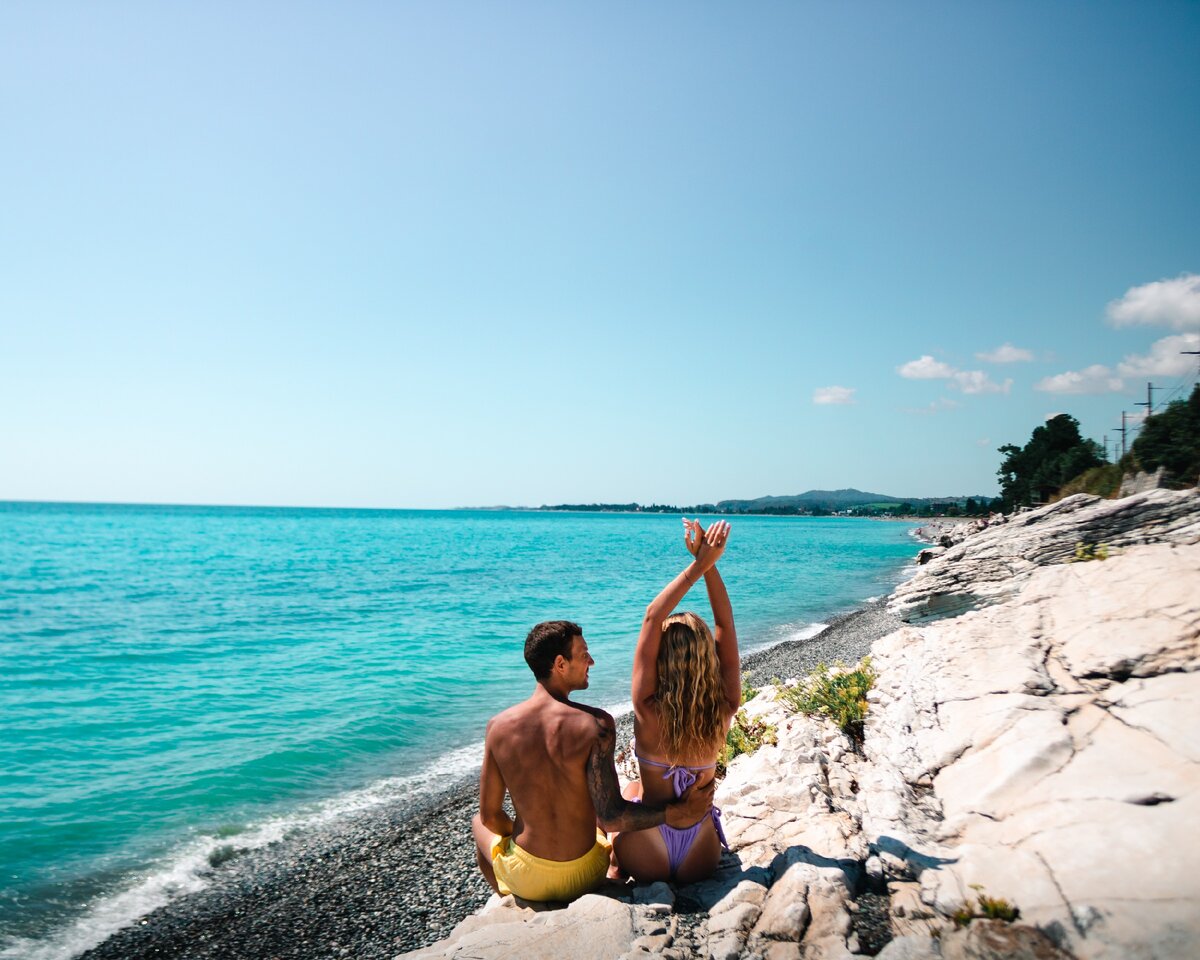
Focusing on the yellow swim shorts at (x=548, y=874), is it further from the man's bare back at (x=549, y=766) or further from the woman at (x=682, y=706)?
the woman at (x=682, y=706)

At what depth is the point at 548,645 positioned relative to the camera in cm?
445

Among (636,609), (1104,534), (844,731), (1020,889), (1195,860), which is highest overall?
(1104,534)

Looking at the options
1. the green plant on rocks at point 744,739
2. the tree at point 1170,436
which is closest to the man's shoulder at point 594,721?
the green plant on rocks at point 744,739

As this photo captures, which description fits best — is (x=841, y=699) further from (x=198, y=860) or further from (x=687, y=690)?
(x=198, y=860)

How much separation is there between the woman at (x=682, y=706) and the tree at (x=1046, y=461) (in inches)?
2224

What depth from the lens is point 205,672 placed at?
58.9 ft

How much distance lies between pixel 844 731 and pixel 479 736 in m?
8.12

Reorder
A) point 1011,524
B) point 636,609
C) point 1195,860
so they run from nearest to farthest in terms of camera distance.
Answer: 1. point 1195,860
2. point 1011,524
3. point 636,609

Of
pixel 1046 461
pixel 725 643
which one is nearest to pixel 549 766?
pixel 725 643

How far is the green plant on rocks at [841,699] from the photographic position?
759 centimetres

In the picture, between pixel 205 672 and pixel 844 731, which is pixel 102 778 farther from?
pixel 844 731

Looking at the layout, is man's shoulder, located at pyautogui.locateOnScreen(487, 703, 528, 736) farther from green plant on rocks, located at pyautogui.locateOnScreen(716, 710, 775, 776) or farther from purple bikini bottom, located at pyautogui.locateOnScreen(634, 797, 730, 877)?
green plant on rocks, located at pyautogui.locateOnScreen(716, 710, 775, 776)

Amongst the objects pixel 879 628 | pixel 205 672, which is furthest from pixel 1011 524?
pixel 205 672

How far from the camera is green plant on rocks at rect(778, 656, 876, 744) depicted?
7590 millimetres
